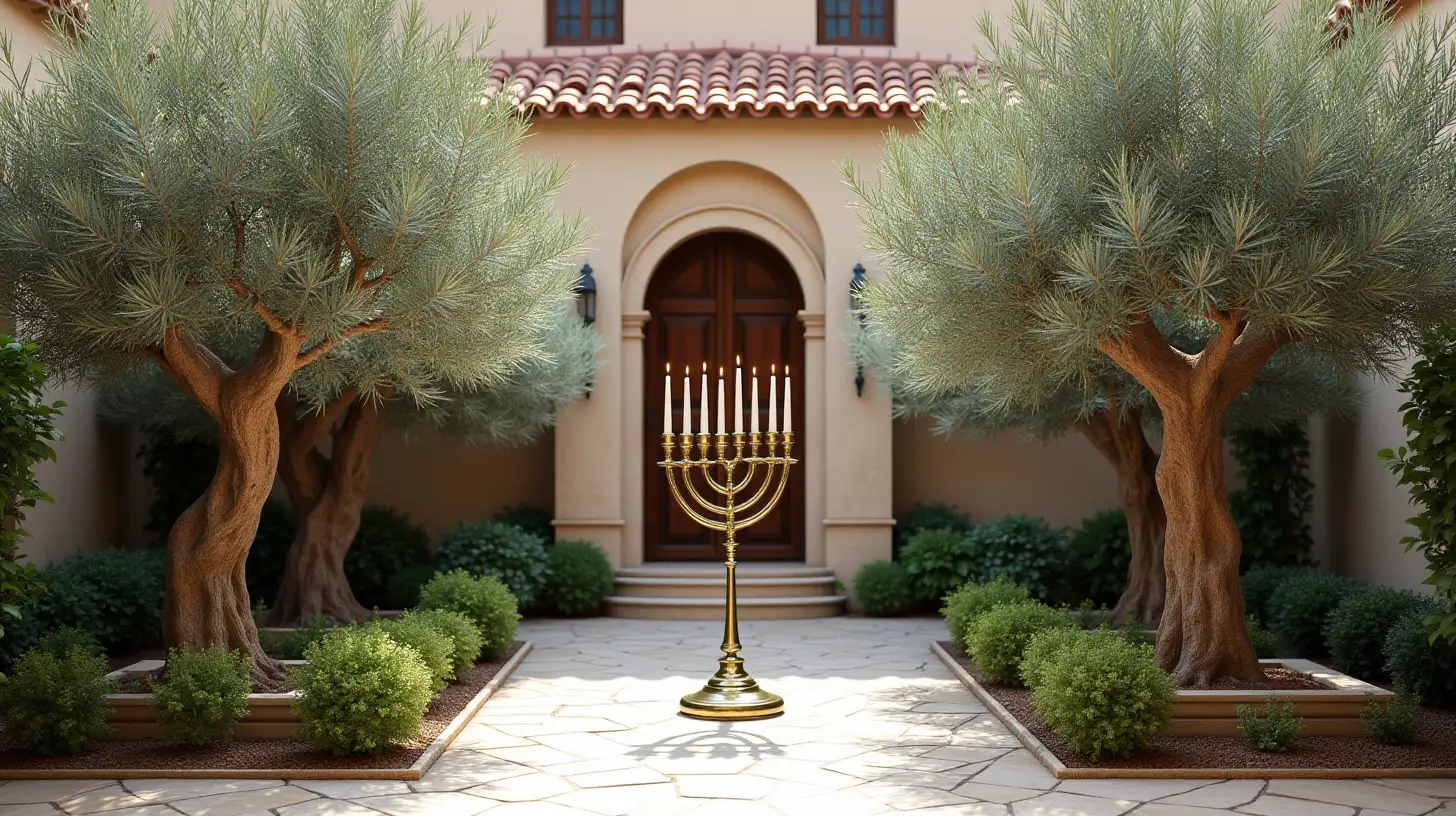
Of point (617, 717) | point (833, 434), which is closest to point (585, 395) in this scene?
point (833, 434)

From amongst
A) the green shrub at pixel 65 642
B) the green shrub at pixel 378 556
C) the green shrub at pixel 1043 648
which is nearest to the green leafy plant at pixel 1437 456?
the green shrub at pixel 1043 648

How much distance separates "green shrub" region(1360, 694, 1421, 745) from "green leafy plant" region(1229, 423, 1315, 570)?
5.07 m

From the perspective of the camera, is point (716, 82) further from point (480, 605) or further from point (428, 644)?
point (428, 644)

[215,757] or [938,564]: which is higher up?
[938,564]

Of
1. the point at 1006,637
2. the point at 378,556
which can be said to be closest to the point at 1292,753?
the point at 1006,637

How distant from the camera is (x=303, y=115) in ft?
23.9

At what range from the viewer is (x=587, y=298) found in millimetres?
14094

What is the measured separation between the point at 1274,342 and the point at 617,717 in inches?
181

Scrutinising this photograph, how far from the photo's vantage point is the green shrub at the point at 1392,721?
7.54 metres

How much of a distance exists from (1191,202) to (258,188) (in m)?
4.88

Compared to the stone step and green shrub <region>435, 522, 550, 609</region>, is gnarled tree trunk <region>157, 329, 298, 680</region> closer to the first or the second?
green shrub <region>435, 522, 550, 609</region>

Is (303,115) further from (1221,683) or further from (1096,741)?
(1221,683)

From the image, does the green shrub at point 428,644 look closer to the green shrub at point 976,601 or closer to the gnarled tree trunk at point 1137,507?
the green shrub at point 976,601

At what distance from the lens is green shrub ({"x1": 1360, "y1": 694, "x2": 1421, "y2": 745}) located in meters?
7.54
